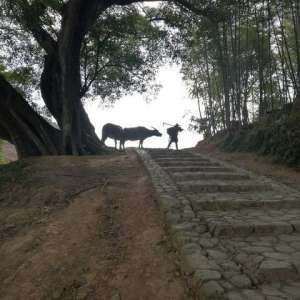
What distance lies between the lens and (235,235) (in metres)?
4.03

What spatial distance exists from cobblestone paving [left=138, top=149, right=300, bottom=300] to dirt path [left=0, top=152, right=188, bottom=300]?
0.83 ft

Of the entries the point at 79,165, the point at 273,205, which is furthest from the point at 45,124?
the point at 273,205

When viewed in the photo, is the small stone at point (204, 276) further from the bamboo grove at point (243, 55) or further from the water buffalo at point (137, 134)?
the water buffalo at point (137, 134)

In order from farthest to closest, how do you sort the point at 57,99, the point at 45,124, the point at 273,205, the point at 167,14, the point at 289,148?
the point at 167,14 < the point at 57,99 < the point at 45,124 < the point at 289,148 < the point at 273,205

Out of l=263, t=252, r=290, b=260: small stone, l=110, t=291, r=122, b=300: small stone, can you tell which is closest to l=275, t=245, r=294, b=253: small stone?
l=263, t=252, r=290, b=260: small stone

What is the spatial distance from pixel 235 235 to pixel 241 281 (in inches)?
42.7

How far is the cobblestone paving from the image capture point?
296 cm

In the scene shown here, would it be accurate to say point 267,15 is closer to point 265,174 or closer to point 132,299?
point 265,174

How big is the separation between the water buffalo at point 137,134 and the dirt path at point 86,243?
1075cm

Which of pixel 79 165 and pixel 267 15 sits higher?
pixel 267 15

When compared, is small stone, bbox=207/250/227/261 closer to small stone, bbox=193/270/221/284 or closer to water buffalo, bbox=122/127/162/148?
small stone, bbox=193/270/221/284

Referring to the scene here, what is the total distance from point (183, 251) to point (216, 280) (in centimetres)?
68

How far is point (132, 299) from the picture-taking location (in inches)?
126

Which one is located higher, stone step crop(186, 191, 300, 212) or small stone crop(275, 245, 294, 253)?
stone step crop(186, 191, 300, 212)
